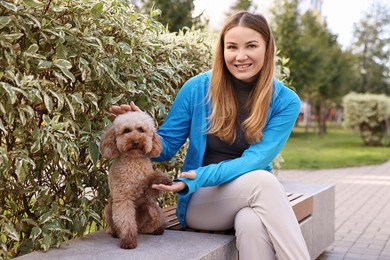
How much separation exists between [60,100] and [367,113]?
19444 mm

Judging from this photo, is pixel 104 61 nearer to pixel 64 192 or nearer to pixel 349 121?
pixel 64 192

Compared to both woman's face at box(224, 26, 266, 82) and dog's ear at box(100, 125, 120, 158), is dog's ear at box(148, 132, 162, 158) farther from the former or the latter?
woman's face at box(224, 26, 266, 82)

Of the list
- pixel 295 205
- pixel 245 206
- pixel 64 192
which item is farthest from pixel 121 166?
pixel 295 205

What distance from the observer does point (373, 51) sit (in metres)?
45.8

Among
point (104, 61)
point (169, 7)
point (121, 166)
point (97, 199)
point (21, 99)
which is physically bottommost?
point (97, 199)

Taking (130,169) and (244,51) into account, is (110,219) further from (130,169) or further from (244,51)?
(244,51)

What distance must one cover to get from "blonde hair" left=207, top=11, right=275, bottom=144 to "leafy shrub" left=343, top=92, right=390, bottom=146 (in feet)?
59.9

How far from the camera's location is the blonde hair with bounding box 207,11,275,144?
3.39 meters

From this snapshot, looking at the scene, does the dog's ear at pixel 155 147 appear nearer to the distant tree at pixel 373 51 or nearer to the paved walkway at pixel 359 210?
the paved walkway at pixel 359 210

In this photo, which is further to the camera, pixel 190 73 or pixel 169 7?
pixel 169 7

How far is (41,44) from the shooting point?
9.50ft

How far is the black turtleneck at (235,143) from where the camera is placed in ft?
11.5

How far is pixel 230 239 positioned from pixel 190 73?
1911 mm

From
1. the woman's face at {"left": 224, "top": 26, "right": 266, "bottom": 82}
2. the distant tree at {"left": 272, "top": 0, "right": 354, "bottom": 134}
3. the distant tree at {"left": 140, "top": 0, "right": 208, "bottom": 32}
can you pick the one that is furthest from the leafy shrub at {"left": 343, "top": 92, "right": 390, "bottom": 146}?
the woman's face at {"left": 224, "top": 26, "right": 266, "bottom": 82}
